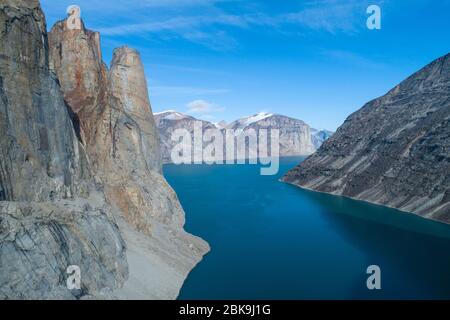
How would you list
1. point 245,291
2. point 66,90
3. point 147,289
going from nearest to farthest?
point 147,289 < point 245,291 < point 66,90

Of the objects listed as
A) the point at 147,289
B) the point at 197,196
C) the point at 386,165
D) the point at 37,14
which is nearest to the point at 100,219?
the point at 147,289

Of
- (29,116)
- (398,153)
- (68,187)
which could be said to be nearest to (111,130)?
(68,187)

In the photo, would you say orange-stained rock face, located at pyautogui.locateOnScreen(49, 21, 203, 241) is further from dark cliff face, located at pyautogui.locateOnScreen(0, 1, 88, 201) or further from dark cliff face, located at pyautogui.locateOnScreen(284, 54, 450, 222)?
dark cliff face, located at pyautogui.locateOnScreen(284, 54, 450, 222)

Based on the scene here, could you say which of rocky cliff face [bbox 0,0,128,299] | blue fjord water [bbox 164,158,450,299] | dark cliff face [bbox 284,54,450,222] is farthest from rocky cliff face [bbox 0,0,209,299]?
dark cliff face [bbox 284,54,450,222]

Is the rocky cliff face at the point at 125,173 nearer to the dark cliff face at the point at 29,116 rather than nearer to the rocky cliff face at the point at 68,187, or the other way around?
the rocky cliff face at the point at 68,187

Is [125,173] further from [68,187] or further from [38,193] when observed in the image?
[38,193]
